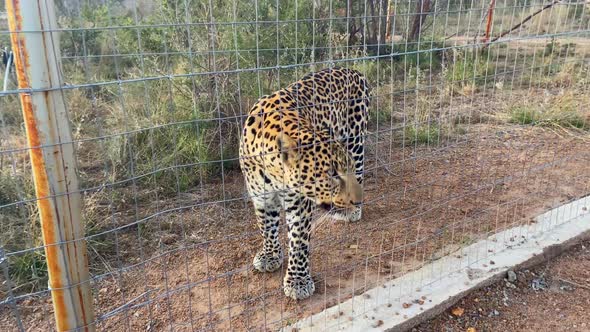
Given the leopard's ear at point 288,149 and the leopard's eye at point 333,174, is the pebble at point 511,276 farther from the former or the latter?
the leopard's ear at point 288,149

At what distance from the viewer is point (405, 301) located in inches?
136

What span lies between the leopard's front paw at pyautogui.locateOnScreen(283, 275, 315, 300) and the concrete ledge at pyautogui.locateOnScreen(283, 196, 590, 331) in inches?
15.1

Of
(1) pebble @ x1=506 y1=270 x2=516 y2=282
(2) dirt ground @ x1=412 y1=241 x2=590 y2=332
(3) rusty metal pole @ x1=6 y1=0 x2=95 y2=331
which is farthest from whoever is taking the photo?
(1) pebble @ x1=506 y1=270 x2=516 y2=282

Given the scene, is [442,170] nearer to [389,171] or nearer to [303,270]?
[389,171]

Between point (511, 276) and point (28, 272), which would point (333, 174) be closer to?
point (511, 276)

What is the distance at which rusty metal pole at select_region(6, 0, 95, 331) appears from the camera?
195 cm

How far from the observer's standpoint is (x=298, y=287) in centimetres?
371

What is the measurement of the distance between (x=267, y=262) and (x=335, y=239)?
1.91 feet

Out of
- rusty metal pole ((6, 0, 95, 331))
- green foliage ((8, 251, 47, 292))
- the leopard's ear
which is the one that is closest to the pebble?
the leopard's ear

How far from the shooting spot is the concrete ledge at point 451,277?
10.7ft

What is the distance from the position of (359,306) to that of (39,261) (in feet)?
8.07

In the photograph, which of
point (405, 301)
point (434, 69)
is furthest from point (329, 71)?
point (434, 69)

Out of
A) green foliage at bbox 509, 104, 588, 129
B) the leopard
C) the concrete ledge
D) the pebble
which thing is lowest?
the pebble

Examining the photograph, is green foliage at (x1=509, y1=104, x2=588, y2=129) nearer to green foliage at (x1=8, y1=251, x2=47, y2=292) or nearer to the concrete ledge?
the concrete ledge
